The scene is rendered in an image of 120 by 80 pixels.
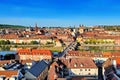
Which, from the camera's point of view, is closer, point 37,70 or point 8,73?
point 8,73

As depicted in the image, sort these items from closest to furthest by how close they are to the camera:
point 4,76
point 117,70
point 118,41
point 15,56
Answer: point 4,76, point 117,70, point 15,56, point 118,41

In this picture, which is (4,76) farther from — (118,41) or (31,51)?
(118,41)

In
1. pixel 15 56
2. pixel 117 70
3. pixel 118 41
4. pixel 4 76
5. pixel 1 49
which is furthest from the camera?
pixel 118 41

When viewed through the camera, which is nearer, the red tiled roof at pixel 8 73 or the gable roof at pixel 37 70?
the red tiled roof at pixel 8 73

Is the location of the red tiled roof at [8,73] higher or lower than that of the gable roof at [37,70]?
higher

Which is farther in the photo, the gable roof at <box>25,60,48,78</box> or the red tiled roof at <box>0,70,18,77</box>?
the gable roof at <box>25,60,48,78</box>

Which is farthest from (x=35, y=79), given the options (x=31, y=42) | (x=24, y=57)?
(x=31, y=42)

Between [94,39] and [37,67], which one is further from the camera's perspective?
[94,39]

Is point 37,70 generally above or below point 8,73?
below

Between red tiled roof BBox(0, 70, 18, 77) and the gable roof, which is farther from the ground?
red tiled roof BBox(0, 70, 18, 77)
